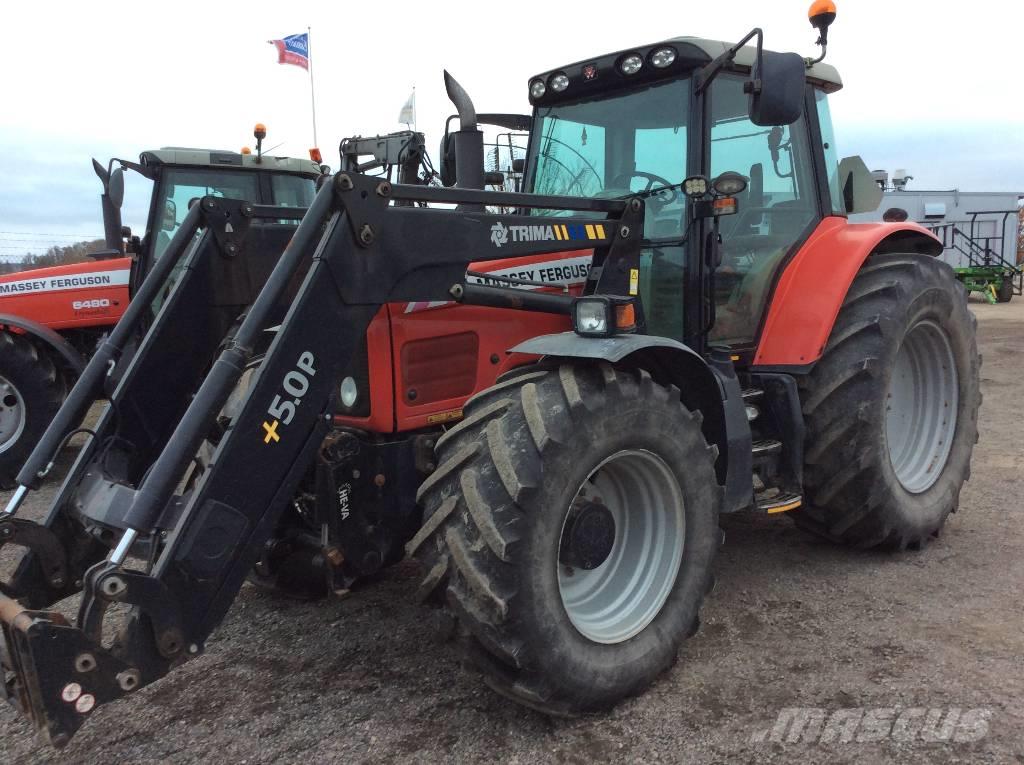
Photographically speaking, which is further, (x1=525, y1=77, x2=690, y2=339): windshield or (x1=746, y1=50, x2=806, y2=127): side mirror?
(x1=525, y1=77, x2=690, y2=339): windshield

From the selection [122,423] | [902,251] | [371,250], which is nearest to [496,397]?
[371,250]

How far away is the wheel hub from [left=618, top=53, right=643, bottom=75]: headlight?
1.90 m

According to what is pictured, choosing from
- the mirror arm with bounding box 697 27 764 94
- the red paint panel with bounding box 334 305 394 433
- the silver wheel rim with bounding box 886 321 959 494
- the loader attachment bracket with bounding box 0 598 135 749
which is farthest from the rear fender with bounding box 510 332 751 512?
the loader attachment bracket with bounding box 0 598 135 749

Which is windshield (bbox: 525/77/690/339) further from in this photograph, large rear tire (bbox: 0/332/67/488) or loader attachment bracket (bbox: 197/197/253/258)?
large rear tire (bbox: 0/332/67/488)

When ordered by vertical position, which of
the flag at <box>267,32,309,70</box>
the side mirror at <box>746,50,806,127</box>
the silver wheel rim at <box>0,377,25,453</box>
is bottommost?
the silver wheel rim at <box>0,377,25,453</box>

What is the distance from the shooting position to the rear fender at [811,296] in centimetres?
366

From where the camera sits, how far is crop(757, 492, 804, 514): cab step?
3.46 metres

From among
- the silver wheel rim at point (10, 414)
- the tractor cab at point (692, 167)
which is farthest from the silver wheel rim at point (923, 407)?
the silver wheel rim at point (10, 414)

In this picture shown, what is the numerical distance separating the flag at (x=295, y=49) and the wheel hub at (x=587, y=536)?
1132 cm

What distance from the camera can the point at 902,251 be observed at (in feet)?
14.5

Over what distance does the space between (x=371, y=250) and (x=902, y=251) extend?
3.18 m

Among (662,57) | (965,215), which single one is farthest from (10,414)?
(965,215)

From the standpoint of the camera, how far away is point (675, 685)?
283 cm

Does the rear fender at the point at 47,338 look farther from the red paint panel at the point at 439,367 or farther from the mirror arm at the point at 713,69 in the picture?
the mirror arm at the point at 713,69
